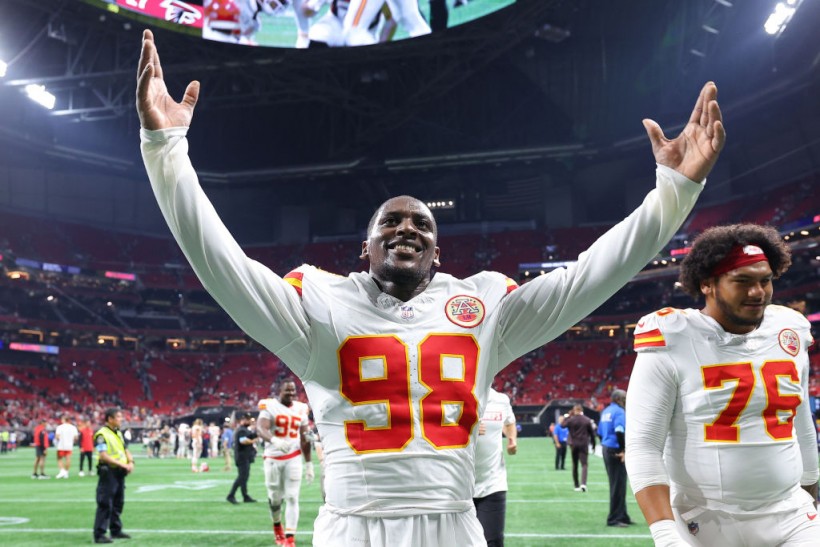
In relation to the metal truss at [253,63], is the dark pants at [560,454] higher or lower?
lower

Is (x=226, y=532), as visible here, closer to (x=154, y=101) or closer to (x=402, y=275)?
(x=402, y=275)

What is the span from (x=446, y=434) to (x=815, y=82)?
39.1 m

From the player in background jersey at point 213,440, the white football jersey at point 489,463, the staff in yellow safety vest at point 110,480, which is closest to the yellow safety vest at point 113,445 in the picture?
the staff in yellow safety vest at point 110,480

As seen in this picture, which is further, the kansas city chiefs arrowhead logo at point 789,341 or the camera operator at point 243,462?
the camera operator at point 243,462

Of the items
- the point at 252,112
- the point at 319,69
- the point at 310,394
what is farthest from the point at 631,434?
the point at 252,112

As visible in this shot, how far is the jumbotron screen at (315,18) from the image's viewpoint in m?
25.8

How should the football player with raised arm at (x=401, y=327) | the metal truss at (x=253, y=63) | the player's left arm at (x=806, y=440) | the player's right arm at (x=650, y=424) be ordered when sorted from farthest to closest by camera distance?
the metal truss at (x=253, y=63)
the player's left arm at (x=806, y=440)
the player's right arm at (x=650, y=424)
the football player with raised arm at (x=401, y=327)

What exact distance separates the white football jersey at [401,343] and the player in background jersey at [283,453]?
737 centimetres

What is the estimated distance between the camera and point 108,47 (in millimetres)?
35031

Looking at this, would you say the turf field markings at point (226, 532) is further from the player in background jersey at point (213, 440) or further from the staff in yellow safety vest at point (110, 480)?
the player in background jersey at point (213, 440)

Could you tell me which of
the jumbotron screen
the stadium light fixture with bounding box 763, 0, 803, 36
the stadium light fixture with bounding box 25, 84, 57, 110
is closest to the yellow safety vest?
the jumbotron screen

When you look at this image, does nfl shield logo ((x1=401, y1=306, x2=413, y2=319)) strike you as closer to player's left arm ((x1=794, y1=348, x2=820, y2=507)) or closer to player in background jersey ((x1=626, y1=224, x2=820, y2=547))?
player in background jersey ((x1=626, y1=224, x2=820, y2=547))

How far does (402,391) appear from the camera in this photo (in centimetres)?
248

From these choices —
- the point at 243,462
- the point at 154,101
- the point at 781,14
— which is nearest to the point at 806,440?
the point at 154,101
